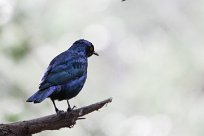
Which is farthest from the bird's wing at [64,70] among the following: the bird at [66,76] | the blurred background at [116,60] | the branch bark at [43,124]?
the blurred background at [116,60]

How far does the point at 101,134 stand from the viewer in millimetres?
13938

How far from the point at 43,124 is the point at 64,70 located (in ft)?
1.92

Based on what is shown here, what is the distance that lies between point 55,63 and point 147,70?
23.3 feet

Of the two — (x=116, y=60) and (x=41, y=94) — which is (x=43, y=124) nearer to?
(x=41, y=94)

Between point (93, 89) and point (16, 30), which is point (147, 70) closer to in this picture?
point (93, 89)

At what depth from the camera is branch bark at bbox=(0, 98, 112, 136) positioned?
25.3ft

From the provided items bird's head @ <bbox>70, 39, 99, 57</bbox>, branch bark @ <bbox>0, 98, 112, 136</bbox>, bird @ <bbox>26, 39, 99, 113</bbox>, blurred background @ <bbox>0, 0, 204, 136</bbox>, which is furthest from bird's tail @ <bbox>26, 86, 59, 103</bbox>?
blurred background @ <bbox>0, 0, 204, 136</bbox>

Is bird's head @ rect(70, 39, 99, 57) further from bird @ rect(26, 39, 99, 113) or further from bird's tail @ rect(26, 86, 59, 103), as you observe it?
bird's tail @ rect(26, 86, 59, 103)

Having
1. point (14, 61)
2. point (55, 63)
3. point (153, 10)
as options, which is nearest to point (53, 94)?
point (55, 63)

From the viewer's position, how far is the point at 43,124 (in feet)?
25.4

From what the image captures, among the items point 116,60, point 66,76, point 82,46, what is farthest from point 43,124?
point 116,60

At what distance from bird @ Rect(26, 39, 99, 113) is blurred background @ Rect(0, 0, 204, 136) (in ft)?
15.1

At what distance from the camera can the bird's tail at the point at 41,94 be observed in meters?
7.00

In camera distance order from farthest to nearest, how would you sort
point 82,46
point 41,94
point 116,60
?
1. point 116,60
2. point 82,46
3. point 41,94
